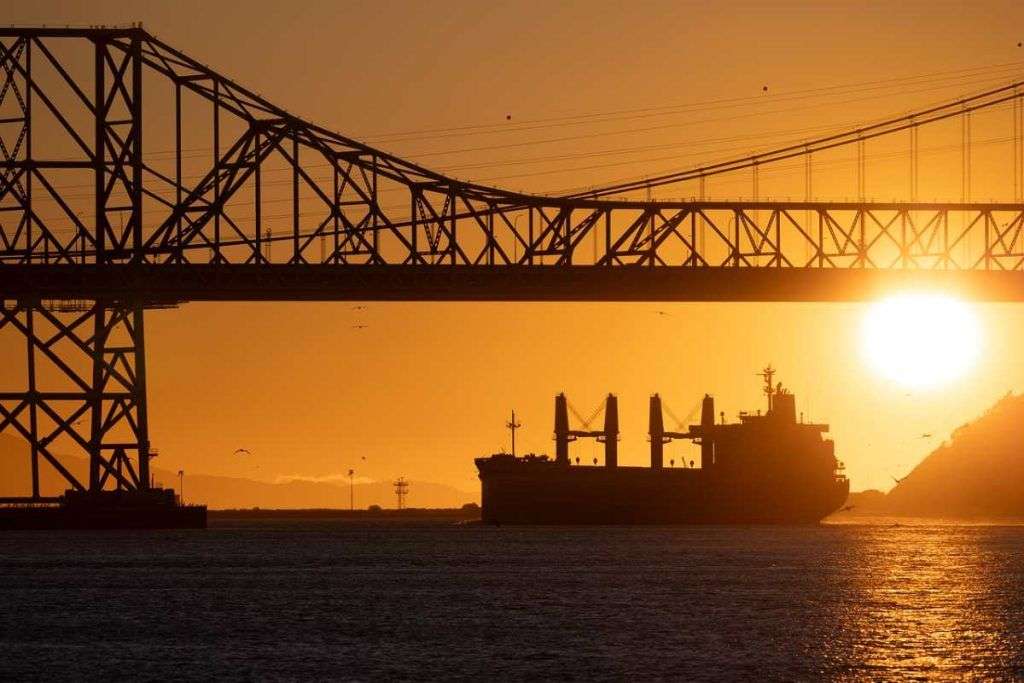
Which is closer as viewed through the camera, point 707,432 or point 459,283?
point 459,283

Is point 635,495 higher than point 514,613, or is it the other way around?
point 635,495

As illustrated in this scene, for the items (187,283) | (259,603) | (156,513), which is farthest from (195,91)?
(259,603)

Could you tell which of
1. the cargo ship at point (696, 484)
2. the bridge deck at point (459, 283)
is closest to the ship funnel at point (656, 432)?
the cargo ship at point (696, 484)

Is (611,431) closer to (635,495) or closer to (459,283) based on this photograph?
(635,495)

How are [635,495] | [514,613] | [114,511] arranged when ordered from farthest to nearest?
[635,495] < [114,511] < [514,613]

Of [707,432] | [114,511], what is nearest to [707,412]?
[707,432]

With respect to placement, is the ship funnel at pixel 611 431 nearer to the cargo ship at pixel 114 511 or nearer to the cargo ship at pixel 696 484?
the cargo ship at pixel 696 484

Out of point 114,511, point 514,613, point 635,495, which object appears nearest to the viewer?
point 514,613
